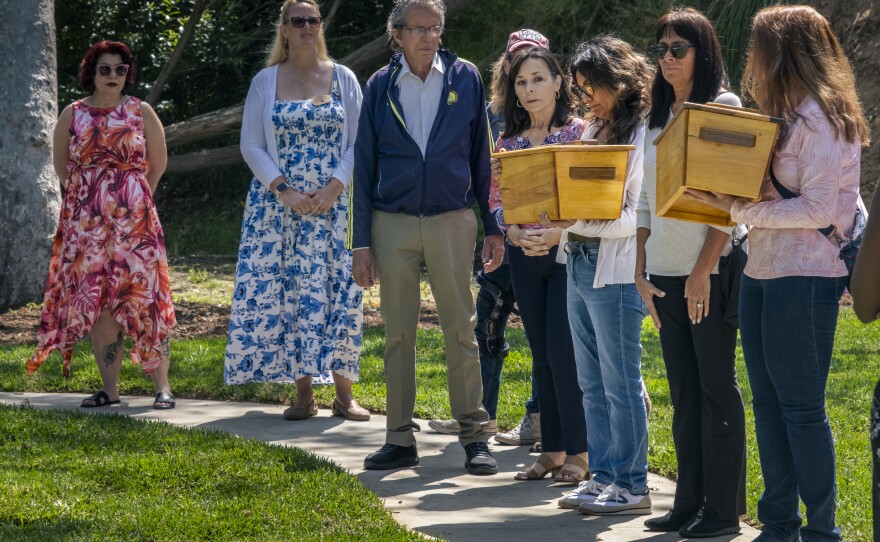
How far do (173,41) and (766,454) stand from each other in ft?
48.6

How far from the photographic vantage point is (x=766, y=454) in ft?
14.4

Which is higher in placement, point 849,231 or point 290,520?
point 849,231

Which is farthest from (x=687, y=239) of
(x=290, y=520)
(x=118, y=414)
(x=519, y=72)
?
(x=118, y=414)

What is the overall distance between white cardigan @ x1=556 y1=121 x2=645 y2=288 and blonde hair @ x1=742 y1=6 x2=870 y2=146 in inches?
39.7

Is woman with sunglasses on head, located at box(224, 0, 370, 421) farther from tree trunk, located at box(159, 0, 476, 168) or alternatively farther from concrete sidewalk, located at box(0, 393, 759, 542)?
tree trunk, located at box(159, 0, 476, 168)

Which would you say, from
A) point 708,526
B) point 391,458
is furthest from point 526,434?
point 708,526

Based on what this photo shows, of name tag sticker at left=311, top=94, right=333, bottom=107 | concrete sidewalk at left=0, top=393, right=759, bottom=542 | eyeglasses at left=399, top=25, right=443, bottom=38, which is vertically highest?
eyeglasses at left=399, top=25, right=443, bottom=38

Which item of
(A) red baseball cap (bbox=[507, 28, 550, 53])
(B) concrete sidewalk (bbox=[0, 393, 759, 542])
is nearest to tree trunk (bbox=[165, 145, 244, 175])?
(B) concrete sidewalk (bbox=[0, 393, 759, 542])

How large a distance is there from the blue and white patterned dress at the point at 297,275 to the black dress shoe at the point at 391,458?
3.90 feet

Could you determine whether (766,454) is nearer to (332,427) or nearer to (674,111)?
(674,111)

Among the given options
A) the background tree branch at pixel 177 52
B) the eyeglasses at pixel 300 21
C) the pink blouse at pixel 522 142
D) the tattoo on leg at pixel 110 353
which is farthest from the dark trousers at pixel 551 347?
the background tree branch at pixel 177 52

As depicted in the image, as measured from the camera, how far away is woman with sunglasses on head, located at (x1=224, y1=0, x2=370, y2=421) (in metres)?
7.18

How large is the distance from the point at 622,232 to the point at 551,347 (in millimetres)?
890

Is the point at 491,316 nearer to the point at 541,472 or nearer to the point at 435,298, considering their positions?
the point at 435,298
